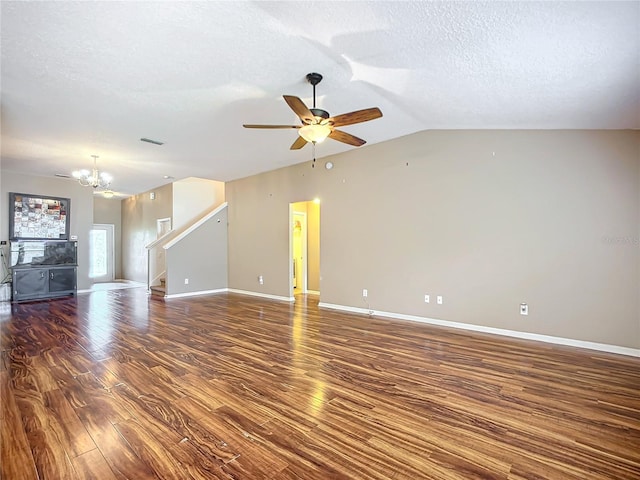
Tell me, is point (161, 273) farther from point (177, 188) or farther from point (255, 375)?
point (255, 375)

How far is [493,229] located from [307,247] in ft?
14.9

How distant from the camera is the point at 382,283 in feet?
17.0

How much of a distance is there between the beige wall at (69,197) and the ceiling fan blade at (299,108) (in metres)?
7.75

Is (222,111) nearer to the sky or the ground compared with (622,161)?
nearer to the sky

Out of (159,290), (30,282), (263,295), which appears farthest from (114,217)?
(263,295)

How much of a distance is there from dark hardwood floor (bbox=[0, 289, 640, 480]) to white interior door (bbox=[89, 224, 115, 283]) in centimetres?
688

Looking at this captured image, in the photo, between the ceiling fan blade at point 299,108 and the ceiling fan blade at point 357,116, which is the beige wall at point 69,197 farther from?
the ceiling fan blade at point 357,116

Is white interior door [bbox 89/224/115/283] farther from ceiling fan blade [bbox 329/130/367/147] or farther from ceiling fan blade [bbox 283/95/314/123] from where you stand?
ceiling fan blade [bbox 283/95/314/123]

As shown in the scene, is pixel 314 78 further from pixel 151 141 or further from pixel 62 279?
pixel 62 279

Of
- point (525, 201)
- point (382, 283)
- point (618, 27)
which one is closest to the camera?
point (618, 27)

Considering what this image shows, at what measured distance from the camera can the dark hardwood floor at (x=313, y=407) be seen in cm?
171

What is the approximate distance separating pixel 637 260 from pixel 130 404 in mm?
5078

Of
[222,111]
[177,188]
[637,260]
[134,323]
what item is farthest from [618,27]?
[177,188]

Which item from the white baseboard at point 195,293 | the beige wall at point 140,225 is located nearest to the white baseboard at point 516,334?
the white baseboard at point 195,293
